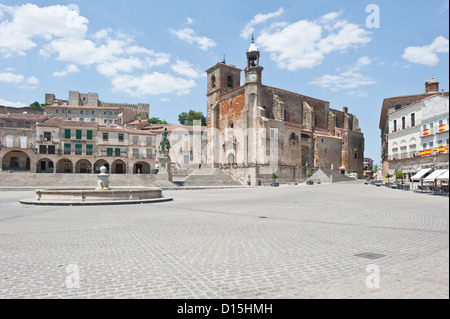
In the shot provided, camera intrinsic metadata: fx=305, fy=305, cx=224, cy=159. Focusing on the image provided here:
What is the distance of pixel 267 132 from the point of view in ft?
149

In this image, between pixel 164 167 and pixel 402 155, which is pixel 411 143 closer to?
pixel 402 155

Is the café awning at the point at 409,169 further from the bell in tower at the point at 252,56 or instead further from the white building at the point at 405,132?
the bell in tower at the point at 252,56

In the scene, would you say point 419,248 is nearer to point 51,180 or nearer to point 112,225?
point 112,225

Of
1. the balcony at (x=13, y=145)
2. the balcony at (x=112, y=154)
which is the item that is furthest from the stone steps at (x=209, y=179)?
the balcony at (x=13, y=145)

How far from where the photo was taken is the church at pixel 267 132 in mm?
45406

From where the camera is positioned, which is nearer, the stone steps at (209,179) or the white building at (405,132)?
the white building at (405,132)

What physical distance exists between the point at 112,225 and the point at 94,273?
14.5 feet

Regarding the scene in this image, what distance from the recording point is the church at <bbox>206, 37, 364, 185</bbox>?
45.4 m

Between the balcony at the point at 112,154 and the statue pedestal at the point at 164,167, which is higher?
the balcony at the point at 112,154

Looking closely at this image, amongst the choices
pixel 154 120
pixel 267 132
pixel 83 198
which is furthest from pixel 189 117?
pixel 83 198

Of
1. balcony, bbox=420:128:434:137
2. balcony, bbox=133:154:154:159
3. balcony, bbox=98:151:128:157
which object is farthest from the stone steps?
balcony, bbox=420:128:434:137

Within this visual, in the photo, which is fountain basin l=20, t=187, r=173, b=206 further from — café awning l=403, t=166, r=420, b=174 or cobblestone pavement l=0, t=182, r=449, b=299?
café awning l=403, t=166, r=420, b=174
